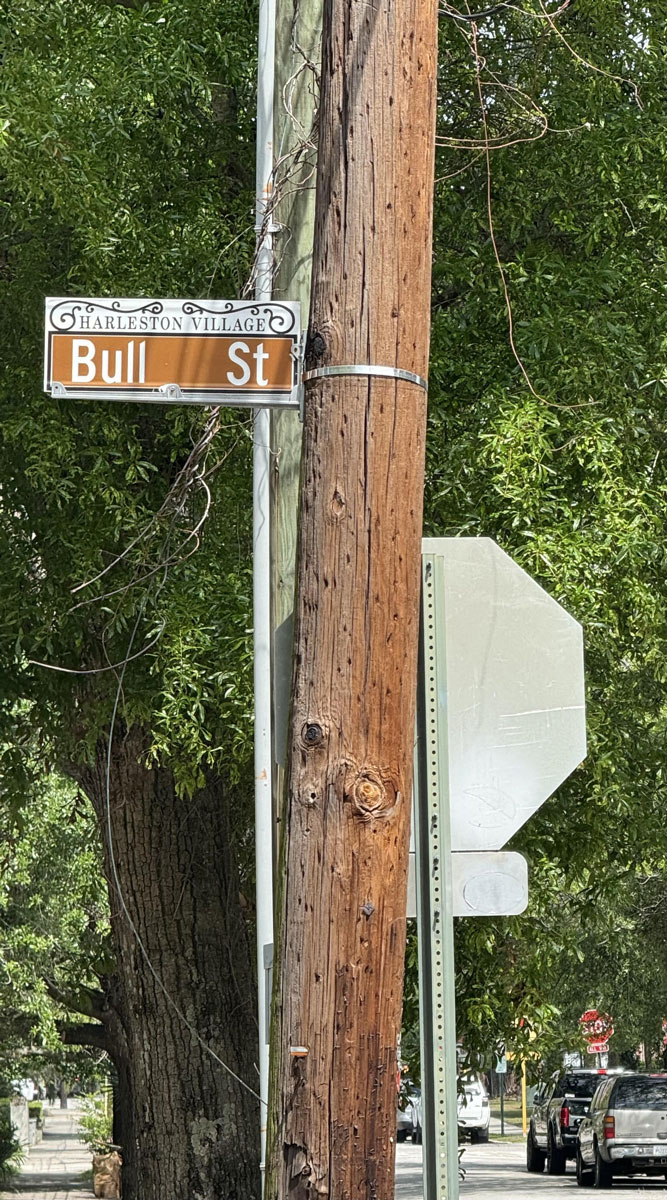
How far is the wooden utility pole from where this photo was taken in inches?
131

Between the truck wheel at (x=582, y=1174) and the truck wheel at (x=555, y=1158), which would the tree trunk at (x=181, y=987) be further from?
the truck wheel at (x=555, y=1158)

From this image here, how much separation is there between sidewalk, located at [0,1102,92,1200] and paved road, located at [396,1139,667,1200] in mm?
6449

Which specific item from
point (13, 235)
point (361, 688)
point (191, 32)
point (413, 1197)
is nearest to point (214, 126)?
point (191, 32)

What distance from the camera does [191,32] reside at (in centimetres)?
989

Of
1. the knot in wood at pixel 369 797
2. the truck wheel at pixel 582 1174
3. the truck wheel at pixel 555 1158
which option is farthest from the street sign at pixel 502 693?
the truck wheel at pixel 555 1158

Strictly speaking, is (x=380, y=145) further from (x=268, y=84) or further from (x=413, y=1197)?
(x=413, y=1197)

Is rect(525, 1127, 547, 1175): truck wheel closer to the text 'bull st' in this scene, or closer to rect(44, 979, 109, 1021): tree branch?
rect(44, 979, 109, 1021): tree branch

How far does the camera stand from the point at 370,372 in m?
3.64

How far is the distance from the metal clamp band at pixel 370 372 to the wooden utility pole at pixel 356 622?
0.04 feet

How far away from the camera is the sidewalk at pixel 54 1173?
3001cm

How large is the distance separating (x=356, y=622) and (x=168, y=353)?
1.49 meters

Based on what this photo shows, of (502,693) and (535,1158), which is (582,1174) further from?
(502,693)

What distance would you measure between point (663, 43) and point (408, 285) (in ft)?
24.2

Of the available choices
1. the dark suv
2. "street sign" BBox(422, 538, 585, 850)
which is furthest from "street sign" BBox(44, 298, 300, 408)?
the dark suv
